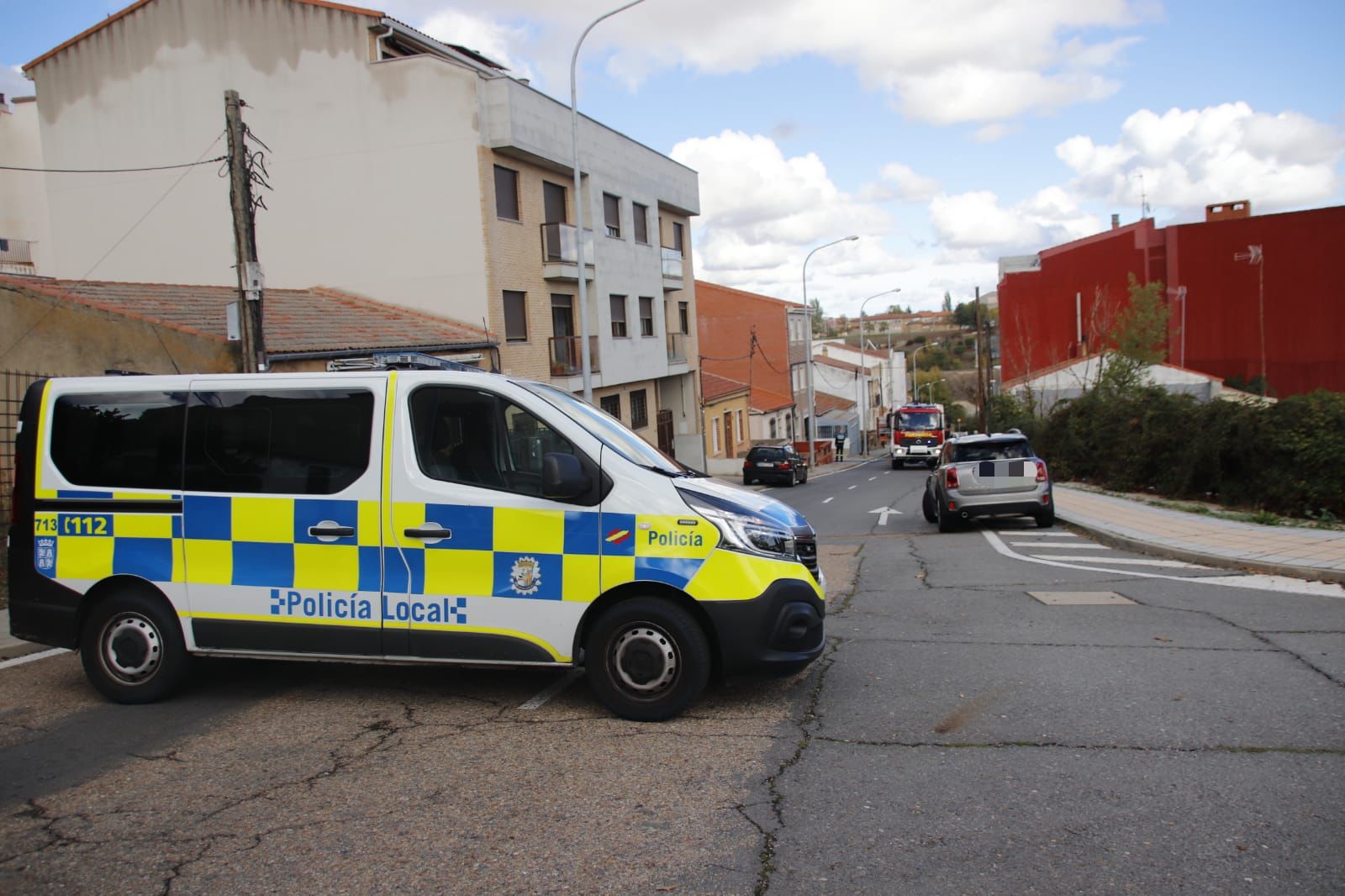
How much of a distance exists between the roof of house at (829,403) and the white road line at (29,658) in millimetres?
68647

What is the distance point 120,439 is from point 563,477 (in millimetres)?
2898

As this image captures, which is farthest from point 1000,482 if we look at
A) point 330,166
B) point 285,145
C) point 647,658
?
point 285,145

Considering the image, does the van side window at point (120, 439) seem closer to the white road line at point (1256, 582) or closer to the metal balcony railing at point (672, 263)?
the white road line at point (1256, 582)

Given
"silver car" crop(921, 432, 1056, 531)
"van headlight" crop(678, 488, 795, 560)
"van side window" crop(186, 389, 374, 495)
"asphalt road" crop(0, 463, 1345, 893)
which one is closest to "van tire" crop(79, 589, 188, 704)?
"asphalt road" crop(0, 463, 1345, 893)

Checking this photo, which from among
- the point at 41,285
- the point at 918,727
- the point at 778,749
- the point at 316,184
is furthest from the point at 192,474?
the point at 316,184

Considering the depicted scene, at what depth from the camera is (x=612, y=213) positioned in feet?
107

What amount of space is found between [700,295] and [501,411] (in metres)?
55.4

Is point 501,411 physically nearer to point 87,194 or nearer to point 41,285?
point 41,285

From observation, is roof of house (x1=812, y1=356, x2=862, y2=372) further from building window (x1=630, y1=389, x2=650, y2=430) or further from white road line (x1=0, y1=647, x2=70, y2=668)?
white road line (x1=0, y1=647, x2=70, y2=668)

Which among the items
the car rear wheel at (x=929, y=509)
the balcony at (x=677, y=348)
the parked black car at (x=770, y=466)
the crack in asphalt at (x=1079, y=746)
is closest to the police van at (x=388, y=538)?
the crack in asphalt at (x=1079, y=746)

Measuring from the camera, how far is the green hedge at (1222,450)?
12922 millimetres

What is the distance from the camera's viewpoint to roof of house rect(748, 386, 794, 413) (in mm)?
57406

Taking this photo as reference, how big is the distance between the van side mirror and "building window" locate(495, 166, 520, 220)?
2221 centimetres

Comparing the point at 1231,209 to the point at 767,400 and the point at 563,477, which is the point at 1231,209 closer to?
the point at 767,400
